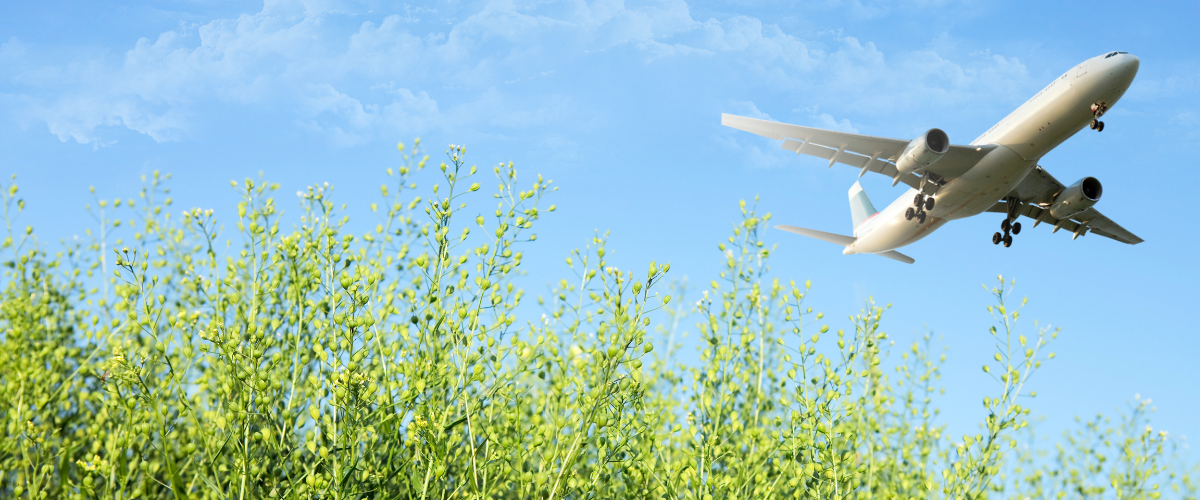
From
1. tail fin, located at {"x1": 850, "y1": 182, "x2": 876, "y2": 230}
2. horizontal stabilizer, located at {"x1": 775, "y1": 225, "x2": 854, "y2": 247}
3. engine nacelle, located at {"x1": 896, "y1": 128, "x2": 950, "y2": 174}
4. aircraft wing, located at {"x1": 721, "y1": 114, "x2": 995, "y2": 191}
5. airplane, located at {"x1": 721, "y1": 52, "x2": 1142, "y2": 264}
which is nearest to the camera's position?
airplane, located at {"x1": 721, "y1": 52, "x2": 1142, "y2": 264}

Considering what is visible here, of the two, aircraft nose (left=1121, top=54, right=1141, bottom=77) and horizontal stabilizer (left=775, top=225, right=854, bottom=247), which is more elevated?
horizontal stabilizer (left=775, top=225, right=854, bottom=247)

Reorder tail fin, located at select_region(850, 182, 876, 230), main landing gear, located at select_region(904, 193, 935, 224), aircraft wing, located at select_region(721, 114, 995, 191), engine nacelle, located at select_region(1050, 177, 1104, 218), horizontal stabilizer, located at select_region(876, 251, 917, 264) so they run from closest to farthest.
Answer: aircraft wing, located at select_region(721, 114, 995, 191)
engine nacelle, located at select_region(1050, 177, 1104, 218)
main landing gear, located at select_region(904, 193, 935, 224)
horizontal stabilizer, located at select_region(876, 251, 917, 264)
tail fin, located at select_region(850, 182, 876, 230)

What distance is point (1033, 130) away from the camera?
Result: 15945 mm

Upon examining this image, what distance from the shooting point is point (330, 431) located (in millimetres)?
4352

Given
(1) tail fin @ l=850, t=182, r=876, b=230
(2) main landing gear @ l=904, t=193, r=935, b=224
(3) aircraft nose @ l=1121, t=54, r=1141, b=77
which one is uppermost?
(1) tail fin @ l=850, t=182, r=876, b=230

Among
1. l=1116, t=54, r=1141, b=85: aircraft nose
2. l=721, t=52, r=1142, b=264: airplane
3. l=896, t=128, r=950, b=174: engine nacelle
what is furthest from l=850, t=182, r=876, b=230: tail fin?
l=1116, t=54, r=1141, b=85: aircraft nose

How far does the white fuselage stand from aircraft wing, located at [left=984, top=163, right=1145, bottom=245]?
1.60m

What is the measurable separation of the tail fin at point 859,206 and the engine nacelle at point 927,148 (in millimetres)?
11919

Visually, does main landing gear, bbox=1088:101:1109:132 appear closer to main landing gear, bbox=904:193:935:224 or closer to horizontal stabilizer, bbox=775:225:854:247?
main landing gear, bbox=904:193:935:224

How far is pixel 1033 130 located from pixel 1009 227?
5492 mm

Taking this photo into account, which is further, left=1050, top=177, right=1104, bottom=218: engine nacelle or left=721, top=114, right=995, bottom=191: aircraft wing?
left=1050, top=177, right=1104, bottom=218: engine nacelle

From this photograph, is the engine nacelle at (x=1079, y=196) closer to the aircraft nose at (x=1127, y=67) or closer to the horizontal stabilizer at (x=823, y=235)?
the aircraft nose at (x=1127, y=67)

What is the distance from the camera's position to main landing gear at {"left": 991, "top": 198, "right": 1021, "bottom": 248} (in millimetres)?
20484

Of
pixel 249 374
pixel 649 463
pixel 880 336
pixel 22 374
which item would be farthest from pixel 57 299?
pixel 880 336
